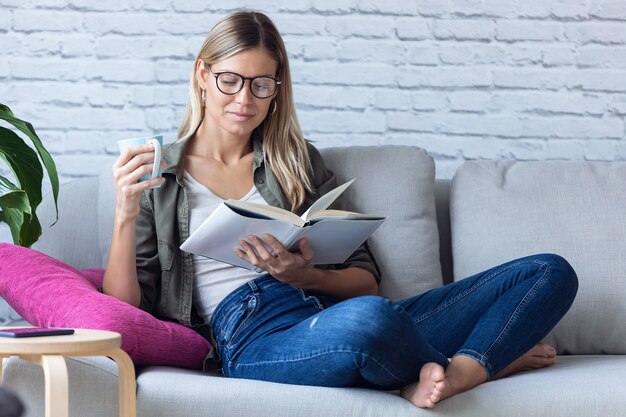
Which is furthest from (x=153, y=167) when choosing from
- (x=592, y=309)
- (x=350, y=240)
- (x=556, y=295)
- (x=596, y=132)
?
(x=596, y=132)

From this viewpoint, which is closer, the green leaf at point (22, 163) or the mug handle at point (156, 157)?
the mug handle at point (156, 157)

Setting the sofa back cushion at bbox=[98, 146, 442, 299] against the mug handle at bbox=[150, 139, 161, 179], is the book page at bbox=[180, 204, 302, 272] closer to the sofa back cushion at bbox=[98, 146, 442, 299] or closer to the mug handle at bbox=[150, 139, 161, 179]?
the mug handle at bbox=[150, 139, 161, 179]

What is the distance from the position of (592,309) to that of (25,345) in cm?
141

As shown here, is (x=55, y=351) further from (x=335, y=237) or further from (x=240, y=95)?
(x=240, y=95)

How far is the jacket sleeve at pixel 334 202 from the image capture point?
2.05 meters

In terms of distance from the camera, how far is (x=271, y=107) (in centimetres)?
211

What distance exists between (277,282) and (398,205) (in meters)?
0.46

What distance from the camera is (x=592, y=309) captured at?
2113mm

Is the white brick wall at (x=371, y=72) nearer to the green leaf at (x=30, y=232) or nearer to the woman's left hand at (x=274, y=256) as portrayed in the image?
the green leaf at (x=30, y=232)

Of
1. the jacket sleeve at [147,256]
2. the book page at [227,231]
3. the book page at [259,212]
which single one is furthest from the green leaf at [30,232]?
the book page at [259,212]

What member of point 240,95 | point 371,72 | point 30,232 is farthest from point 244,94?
point 371,72

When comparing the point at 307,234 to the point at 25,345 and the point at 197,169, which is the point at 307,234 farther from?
the point at 25,345

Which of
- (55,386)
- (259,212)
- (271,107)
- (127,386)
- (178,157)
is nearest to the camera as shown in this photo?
(55,386)

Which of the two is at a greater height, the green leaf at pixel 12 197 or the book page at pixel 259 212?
the book page at pixel 259 212
